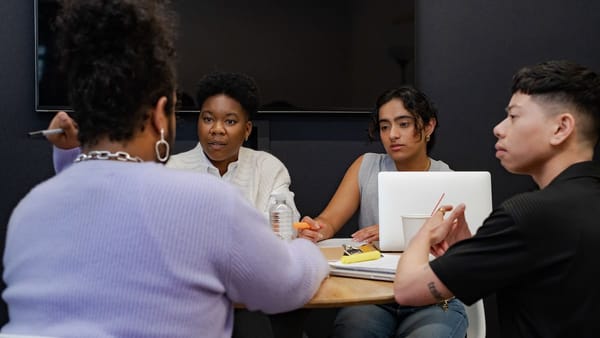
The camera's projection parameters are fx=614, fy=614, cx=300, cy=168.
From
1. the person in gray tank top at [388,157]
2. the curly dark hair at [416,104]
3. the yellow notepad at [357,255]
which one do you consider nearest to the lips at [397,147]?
the person in gray tank top at [388,157]

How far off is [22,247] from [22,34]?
256 centimetres

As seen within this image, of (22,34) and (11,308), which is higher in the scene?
(22,34)

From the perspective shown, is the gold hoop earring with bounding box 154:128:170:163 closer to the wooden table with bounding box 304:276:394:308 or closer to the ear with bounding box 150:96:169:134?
the ear with bounding box 150:96:169:134

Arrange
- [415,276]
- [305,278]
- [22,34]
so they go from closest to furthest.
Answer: [305,278] → [415,276] → [22,34]

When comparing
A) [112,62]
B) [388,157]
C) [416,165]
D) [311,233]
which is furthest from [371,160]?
[112,62]

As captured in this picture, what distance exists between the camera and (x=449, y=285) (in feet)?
4.48

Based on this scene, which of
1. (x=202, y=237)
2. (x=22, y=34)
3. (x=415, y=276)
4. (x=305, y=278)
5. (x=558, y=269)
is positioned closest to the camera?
(x=202, y=237)

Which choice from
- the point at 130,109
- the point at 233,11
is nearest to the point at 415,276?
the point at 130,109

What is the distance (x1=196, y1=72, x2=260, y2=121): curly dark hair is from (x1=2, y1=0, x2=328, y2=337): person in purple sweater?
172 centimetres

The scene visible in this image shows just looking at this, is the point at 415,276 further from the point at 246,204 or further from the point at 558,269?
the point at 246,204

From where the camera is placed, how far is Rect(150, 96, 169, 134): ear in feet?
3.61

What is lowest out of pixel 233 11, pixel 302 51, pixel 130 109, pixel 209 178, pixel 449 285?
pixel 449 285

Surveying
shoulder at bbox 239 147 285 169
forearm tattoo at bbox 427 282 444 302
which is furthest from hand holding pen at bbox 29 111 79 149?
shoulder at bbox 239 147 285 169

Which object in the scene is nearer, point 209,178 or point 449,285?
point 209,178
